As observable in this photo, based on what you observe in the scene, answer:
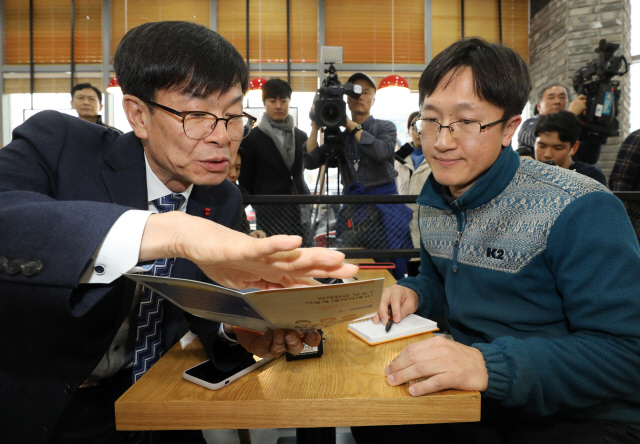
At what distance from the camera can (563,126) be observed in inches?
103

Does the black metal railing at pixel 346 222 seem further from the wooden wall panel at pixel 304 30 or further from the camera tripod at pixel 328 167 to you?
the wooden wall panel at pixel 304 30

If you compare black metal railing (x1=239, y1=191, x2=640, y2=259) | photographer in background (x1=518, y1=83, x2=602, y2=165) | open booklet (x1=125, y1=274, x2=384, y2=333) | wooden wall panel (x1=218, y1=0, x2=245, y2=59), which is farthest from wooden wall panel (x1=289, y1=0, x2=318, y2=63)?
open booklet (x1=125, y1=274, x2=384, y2=333)

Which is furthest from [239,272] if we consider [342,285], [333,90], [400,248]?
[333,90]

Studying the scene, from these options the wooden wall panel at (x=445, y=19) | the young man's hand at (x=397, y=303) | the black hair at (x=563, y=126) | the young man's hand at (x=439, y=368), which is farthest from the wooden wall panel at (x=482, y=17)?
the young man's hand at (x=439, y=368)

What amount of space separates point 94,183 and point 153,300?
1.10 ft

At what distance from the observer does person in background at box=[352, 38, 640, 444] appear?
2.71 ft

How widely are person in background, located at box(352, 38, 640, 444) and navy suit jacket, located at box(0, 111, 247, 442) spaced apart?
543 millimetres

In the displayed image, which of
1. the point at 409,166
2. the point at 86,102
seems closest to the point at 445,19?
the point at 409,166

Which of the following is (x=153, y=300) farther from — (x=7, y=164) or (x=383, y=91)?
(x=383, y=91)

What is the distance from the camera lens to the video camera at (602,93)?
3.40 metres

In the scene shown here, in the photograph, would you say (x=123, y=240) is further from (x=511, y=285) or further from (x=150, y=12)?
(x=150, y=12)

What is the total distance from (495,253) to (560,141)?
79.7 inches

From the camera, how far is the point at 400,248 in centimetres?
232

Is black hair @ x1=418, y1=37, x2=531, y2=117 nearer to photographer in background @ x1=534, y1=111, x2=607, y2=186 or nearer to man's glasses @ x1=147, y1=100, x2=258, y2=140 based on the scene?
man's glasses @ x1=147, y1=100, x2=258, y2=140
